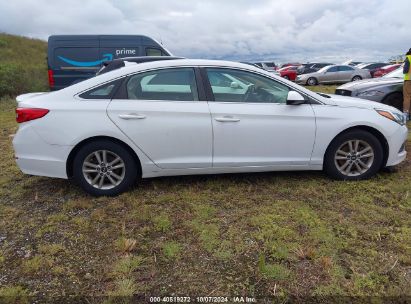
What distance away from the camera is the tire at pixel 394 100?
26.9ft

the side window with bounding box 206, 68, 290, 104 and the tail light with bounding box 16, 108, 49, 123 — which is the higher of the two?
the side window with bounding box 206, 68, 290, 104

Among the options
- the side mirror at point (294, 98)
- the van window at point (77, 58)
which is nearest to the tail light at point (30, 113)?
the side mirror at point (294, 98)

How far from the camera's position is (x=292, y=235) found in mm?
3221

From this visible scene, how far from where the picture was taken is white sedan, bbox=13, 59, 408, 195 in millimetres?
3938

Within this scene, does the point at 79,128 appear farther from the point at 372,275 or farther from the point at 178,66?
the point at 372,275

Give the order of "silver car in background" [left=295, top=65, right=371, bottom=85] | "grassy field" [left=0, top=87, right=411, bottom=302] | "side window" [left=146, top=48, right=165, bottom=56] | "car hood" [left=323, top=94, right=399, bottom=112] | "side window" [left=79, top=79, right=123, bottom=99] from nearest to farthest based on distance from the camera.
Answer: "grassy field" [left=0, top=87, right=411, bottom=302], "side window" [left=79, top=79, right=123, bottom=99], "car hood" [left=323, top=94, right=399, bottom=112], "side window" [left=146, top=48, right=165, bottom=56], "silver car in background" [left=295, top=65, right=371, bottom=85]

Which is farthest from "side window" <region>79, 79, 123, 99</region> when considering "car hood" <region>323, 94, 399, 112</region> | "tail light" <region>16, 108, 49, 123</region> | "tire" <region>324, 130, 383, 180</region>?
"tire" <region>324, 130, 383, 180</region>

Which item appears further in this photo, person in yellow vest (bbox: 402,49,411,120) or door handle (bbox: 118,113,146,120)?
person in yellow vest (bbox: 402,49,411,120)

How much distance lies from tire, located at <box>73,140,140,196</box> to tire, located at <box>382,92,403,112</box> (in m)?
6.38

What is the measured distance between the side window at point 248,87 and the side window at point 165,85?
304 mm

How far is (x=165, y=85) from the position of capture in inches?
163

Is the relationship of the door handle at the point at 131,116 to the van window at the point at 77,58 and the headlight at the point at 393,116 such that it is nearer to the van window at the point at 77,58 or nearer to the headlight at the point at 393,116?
the headlight at the point at 393,116

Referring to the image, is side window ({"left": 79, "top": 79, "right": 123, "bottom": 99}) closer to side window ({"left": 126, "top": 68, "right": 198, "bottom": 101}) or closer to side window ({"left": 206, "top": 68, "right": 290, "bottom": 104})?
side window ({"left": 126, "top": 68, "right": 198, "bottom": 101})

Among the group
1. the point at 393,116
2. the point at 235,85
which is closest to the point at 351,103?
the point at 393,116
